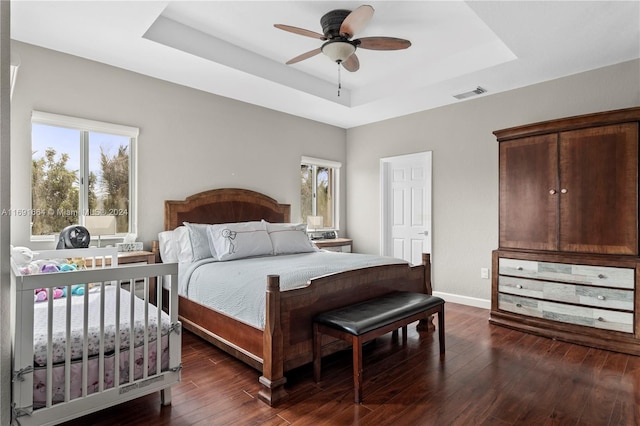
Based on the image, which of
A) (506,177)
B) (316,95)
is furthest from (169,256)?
(506,177)

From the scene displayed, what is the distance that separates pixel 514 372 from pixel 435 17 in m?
2.89

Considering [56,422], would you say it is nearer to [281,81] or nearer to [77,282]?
[77,282]

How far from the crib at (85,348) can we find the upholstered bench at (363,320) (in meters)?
0.90

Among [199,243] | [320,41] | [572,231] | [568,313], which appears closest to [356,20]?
[320,41]

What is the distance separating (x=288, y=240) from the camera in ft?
12.9

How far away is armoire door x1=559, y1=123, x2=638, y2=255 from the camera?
299 centimetres

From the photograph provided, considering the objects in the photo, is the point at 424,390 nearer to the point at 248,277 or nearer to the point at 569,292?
the point at 248,277

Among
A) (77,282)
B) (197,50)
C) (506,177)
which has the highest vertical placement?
(197,50)

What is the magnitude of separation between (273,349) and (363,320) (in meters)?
0.60

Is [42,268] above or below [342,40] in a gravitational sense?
below

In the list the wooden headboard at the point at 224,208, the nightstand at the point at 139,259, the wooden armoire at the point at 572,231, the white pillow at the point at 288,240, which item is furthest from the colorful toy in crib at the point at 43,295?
the wooden armoire at the point at 572,231

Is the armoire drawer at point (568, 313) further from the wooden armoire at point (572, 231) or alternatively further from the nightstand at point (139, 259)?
the nightstand at point (139, 259)

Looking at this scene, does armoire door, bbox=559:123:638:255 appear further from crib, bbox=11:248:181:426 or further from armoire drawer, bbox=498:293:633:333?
crib, bbox=11:248:181:426

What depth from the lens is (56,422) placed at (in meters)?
1.67
